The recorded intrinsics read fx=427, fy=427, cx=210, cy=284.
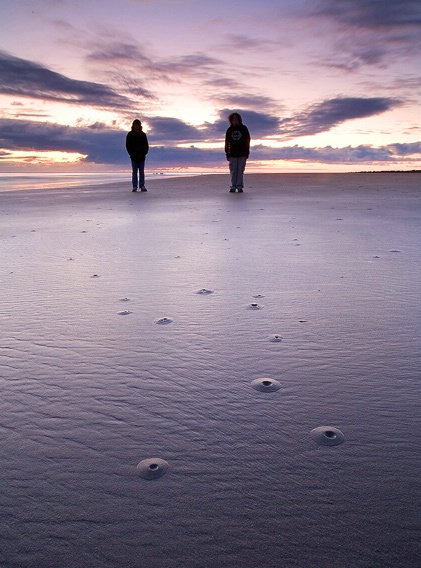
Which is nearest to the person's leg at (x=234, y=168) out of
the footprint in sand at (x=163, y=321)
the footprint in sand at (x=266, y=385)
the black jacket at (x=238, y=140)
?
the black jacket at (x=238, y=140)

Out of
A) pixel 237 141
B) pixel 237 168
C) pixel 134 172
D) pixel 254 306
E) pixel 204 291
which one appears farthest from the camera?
pixel 134 172

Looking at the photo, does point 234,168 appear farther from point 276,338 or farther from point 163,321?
point 276,338

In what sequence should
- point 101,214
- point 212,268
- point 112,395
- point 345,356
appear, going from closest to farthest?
1. point 112,395
2. point 345,356
3. point 212,268
4. point 101,214

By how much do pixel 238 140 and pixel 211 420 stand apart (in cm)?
901

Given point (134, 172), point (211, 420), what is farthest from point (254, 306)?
point (134, 172)

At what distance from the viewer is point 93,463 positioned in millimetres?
975

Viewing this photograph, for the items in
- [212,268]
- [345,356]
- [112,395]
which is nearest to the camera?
[112,395]

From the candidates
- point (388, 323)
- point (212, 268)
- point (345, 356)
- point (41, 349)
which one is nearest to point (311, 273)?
point (212, 268)

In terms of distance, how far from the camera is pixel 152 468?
951 millimetres

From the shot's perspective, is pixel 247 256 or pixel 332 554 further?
pixel 247 256

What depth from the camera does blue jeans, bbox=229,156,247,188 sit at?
963cm

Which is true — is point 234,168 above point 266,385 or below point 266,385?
above

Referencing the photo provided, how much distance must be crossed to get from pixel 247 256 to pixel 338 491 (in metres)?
2.49

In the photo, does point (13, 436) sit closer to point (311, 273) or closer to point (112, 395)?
point (112, 395)
